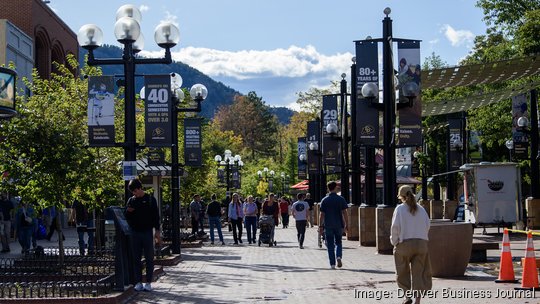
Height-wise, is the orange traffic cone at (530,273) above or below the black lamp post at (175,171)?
below

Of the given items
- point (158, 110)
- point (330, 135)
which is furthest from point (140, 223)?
point (330, 135)

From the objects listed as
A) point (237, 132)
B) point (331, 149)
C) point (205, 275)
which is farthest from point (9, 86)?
point (237, 132)

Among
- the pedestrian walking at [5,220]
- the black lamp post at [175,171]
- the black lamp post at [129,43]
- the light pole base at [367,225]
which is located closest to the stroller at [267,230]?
the light pole base at [367,225]

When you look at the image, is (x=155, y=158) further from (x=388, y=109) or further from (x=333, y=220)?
(x=333, y=220)

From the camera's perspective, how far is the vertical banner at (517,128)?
34562mm

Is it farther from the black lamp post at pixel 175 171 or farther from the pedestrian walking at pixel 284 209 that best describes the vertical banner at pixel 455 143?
the black lamp post at pixel 175 171

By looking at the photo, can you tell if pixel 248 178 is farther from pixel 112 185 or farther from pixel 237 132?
pixel 112 185

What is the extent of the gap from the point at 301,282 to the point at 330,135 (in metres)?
18.8

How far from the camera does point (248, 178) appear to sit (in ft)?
311

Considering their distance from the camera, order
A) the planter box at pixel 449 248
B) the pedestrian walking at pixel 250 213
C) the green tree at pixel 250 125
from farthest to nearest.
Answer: the green tree at pixel 250 125 → the pedestrian walking at pixel 250 213 → the planter box at pixel 449 248

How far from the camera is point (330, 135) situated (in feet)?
114

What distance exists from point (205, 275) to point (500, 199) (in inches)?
676

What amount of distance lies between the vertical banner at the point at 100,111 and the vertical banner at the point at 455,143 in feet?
96.1

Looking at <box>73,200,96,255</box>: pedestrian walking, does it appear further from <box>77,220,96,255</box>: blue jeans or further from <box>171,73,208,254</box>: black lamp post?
<box>171,73,208,254</box>: black lamp post
